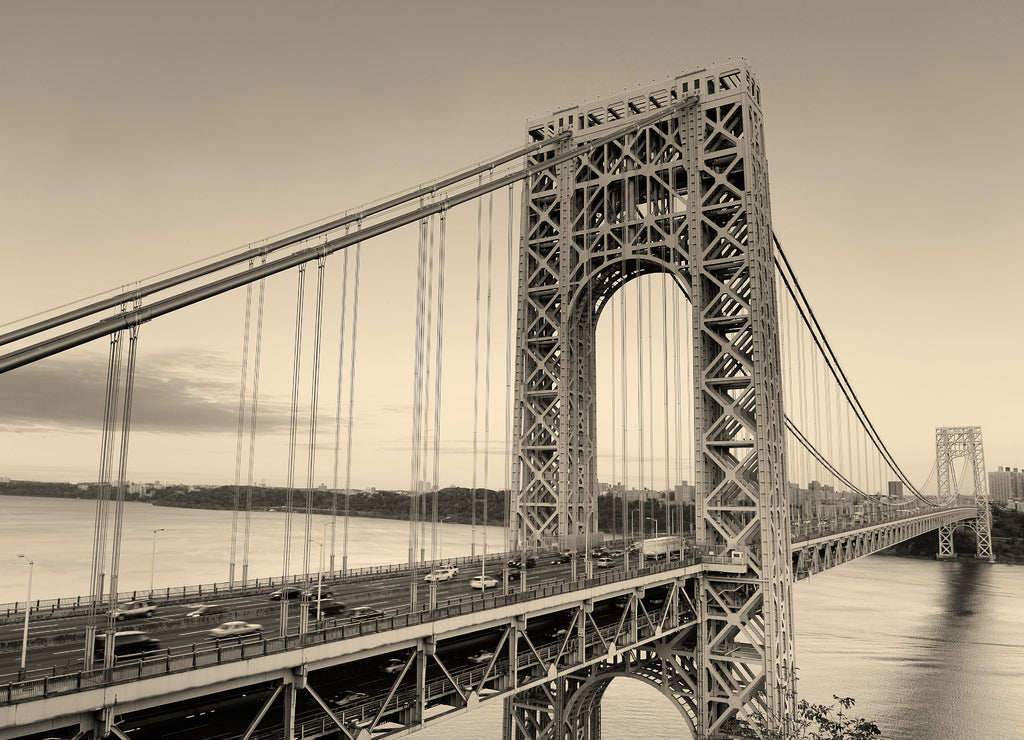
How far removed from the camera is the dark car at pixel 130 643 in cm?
1991

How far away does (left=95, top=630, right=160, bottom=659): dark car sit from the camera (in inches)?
784

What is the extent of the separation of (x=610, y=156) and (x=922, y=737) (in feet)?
141

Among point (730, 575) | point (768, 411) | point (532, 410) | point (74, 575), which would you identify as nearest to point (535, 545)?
point (532, 410)

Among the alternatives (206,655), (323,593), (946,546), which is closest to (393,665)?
(323,593)

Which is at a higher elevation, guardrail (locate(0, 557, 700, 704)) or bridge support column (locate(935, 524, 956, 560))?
guardrail (locate(0, 557, 700, 704))

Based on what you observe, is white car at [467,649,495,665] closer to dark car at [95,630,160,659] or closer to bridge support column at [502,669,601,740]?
dark car at [95,630,160,659]

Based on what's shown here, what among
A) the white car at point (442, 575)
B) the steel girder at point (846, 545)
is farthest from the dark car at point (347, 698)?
the steel girder at point (846, 545)

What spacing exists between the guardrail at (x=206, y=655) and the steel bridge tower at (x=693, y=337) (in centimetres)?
1631

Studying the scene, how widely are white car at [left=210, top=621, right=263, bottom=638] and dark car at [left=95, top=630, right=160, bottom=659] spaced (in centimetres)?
151

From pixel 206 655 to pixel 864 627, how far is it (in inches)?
3216

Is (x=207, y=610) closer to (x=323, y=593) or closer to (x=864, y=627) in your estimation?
Result: (x=323, y=593)

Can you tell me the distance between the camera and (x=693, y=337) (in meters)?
42.2

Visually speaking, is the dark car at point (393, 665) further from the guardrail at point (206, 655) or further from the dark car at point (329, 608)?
the dark car at point (329, 608)

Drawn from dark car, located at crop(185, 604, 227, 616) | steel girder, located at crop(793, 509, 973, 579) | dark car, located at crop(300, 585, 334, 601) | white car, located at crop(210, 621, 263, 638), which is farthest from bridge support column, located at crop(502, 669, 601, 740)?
white car, located at crop(210, 621, 263, 638)
